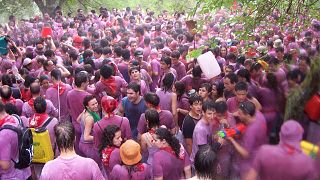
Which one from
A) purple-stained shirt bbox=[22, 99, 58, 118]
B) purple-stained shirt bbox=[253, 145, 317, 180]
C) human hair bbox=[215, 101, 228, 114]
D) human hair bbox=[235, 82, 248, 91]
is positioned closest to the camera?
purple-stained shirt bbox=[253, 145, 317, 180]

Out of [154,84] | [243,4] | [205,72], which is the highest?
[243,4]

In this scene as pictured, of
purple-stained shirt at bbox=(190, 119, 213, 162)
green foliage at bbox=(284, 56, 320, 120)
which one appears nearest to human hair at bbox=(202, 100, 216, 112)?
purple-stained shirt at bbox=(190, 119, 213, 162)

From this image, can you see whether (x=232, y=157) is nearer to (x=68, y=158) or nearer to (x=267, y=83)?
(x=267, y=83)

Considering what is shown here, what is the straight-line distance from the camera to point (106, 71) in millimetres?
6910

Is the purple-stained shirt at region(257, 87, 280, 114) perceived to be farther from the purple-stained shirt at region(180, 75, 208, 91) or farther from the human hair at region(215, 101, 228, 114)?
the purple-stained shirt at region(180, 75, 208, 91)

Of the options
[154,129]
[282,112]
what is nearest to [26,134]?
[154,129]

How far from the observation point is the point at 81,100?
6.54 metres

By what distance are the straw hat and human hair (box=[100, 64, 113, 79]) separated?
8.49 ft

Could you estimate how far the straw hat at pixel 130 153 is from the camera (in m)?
4.44

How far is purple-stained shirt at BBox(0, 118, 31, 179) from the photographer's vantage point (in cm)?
477

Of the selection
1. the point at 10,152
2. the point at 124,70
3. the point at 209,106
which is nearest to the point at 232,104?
the point at 209,106

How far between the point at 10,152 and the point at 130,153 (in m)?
1.48

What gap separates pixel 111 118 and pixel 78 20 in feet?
38.0

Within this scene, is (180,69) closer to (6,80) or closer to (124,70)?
(124,70)
